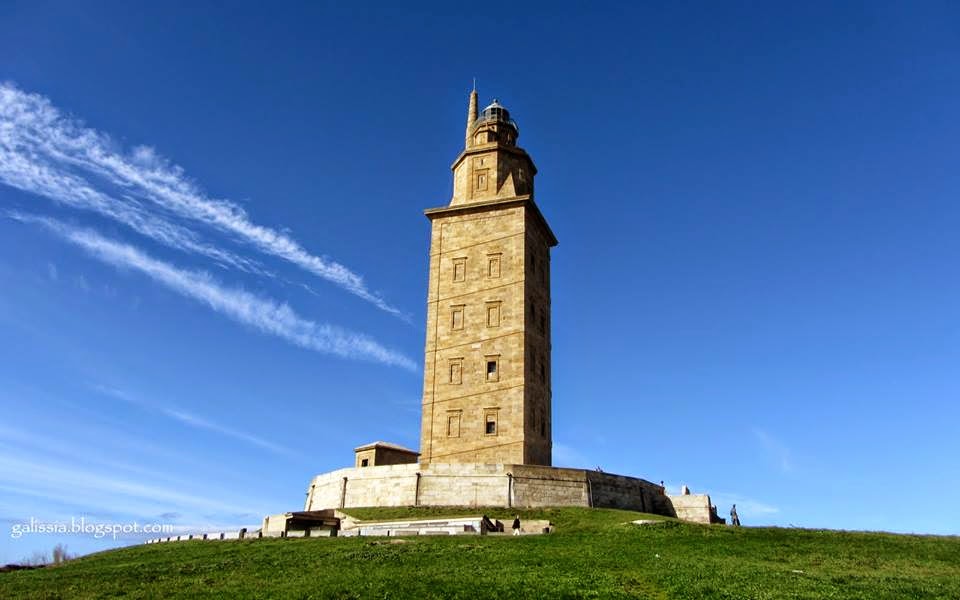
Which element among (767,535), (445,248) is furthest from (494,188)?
(767,535)

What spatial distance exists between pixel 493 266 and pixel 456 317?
366 centimetres

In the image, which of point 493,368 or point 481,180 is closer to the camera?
Result: point 493,368

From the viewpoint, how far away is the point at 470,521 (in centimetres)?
3053

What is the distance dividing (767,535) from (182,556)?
20963 millimetres

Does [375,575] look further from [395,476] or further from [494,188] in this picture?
[494,188]

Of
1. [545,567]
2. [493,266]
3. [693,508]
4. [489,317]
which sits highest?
[493,266]

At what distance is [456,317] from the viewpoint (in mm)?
44438

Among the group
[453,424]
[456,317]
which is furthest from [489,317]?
[453,424]

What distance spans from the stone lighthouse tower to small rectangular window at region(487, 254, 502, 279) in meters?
0.06

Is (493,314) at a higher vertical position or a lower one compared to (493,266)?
lower

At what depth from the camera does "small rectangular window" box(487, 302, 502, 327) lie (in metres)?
43.4

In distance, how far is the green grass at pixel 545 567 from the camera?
18953mm

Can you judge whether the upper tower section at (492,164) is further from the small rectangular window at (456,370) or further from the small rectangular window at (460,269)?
the small rectangular window at (456,370)

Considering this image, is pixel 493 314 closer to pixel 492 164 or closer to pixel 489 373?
pixel 489 373
